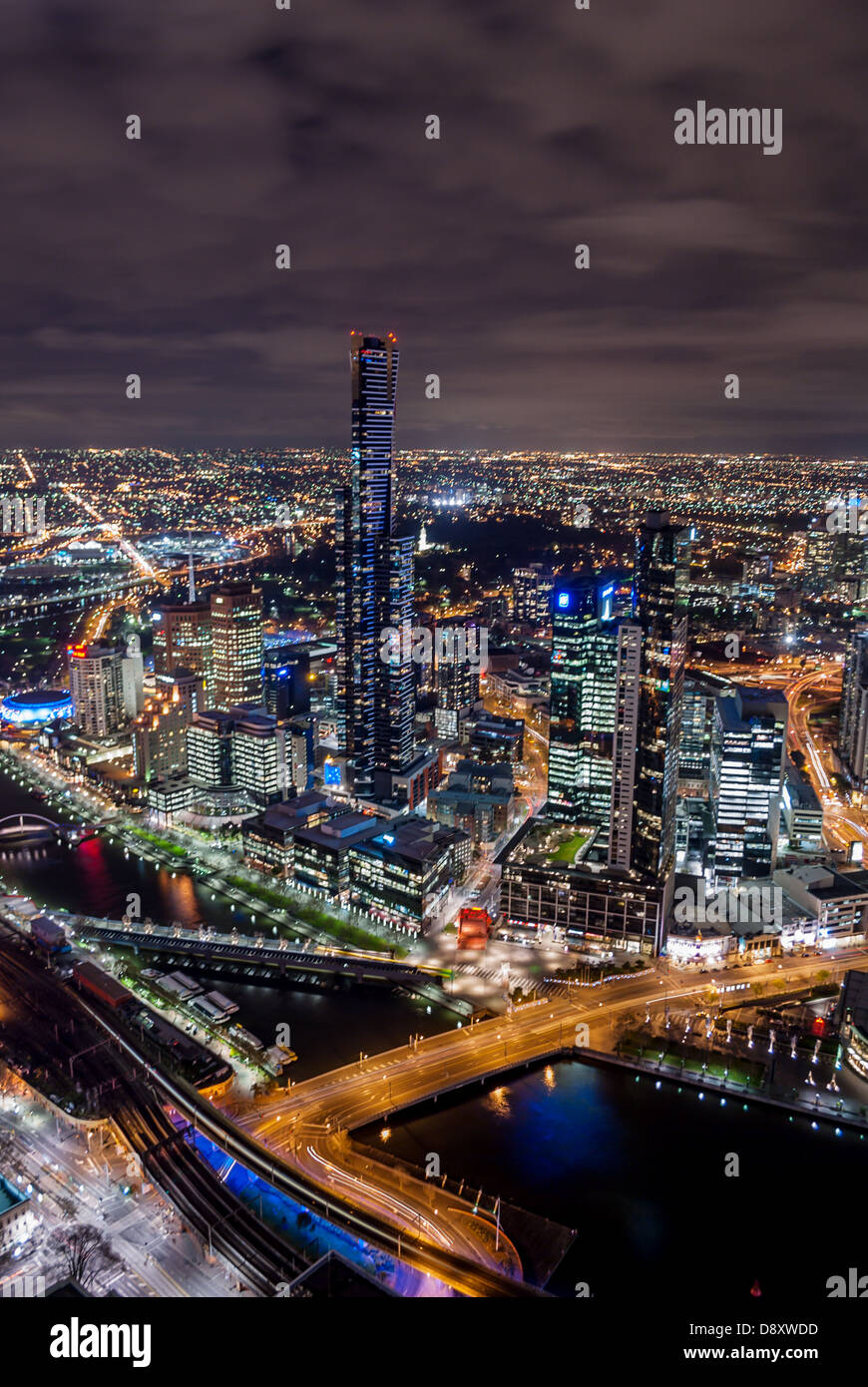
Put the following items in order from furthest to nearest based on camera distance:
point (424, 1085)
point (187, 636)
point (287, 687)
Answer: point (187, 636) < point (287, 687) < point (424, 1085)

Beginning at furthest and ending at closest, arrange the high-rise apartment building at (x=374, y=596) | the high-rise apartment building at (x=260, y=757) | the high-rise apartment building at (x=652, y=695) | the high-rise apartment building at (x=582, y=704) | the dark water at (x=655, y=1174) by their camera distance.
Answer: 1. the high-rise apartment building at (x=374, y=596)
2. the high-rise apartment building at (x=260, y=757)
3. the high-rise apartment building at (x=582, y=704)
4. the high-rise apartment building at (x=652, y=695)
5. the dark water at (x=655, y=1174)

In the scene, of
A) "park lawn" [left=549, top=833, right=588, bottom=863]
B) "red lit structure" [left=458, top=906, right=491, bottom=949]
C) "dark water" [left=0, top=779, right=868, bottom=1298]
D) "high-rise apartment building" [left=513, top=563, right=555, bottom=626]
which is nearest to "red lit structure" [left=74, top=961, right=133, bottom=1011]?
"dark water" [left=0, top=779, right=868, bottom=1298]

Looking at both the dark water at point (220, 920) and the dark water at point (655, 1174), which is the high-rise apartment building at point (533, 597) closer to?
the dark water at point (220, 920)

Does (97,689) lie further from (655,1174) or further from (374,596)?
(655,1174)

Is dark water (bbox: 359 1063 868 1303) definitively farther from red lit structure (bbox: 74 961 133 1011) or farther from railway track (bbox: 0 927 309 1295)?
red lit structure (bbox: 74 961 133 1011)

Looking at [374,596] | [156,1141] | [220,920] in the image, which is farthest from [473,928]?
[374,596]

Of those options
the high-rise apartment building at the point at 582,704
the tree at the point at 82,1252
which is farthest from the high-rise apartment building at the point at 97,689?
the tree at the point at 82,1252
